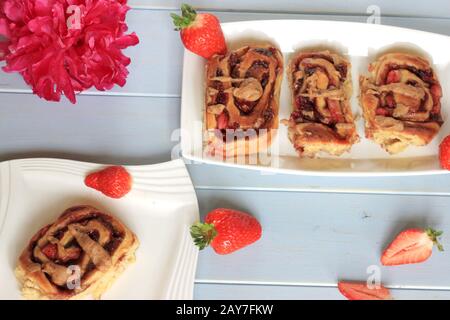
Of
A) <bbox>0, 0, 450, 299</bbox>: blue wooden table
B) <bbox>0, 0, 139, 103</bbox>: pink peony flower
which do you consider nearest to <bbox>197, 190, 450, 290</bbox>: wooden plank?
<bbox>0, 0, 450, 299</bbox>: blue wooden table

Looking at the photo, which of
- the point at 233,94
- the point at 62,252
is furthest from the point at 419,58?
the point at 62,252

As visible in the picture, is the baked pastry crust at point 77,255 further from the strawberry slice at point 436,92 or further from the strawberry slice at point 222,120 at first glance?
the strawberry slice at point 436,92

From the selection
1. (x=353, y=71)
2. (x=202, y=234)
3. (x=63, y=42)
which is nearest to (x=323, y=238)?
(x=202, y=234)

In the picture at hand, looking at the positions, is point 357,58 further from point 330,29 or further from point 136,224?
point 136,224

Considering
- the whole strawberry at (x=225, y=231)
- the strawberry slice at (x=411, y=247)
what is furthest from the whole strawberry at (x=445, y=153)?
the whole strawberry at (x=225, y=231)

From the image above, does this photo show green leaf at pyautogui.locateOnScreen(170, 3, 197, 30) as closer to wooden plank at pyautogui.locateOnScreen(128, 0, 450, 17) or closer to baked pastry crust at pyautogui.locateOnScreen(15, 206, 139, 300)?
wooden plank at pyautogui.locateOnScreen(128, 0, 450, 17)
